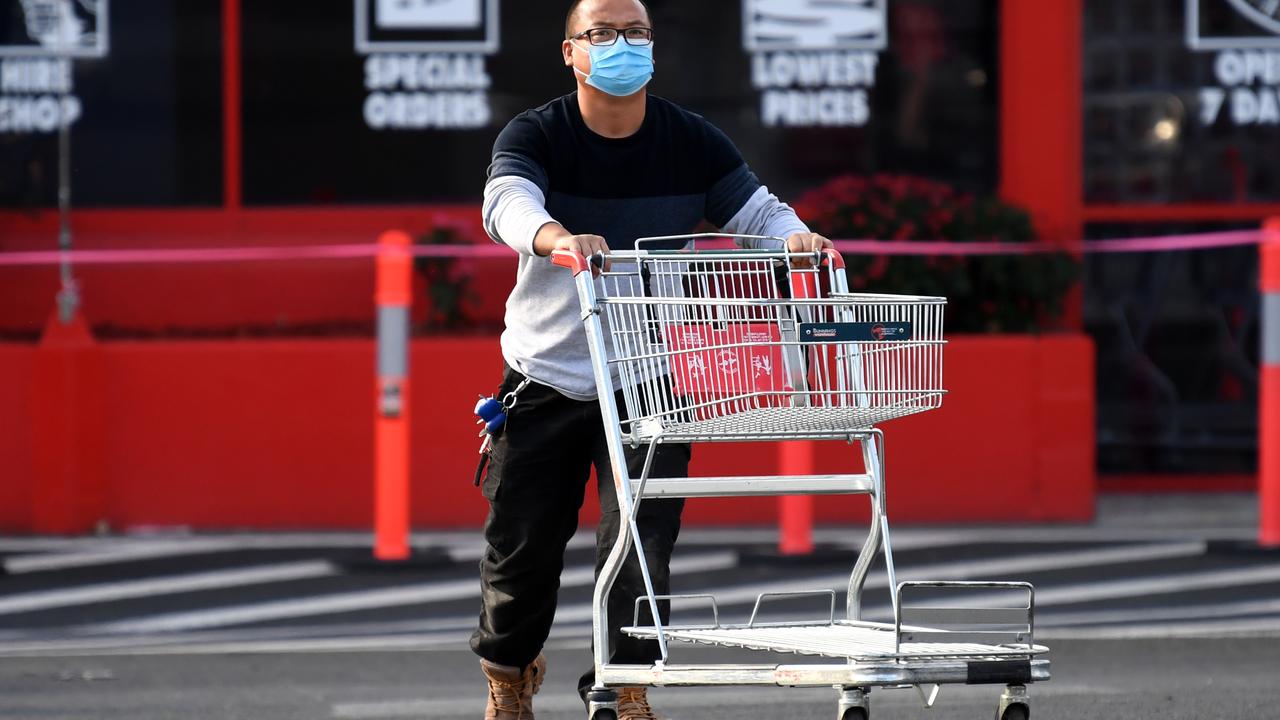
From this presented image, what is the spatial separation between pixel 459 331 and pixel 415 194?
4.19 feet

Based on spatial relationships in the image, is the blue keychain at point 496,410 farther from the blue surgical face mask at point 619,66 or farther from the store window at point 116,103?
the store window at point 116,103

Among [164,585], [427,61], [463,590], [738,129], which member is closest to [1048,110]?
[738,129]

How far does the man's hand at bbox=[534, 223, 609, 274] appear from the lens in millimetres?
4746

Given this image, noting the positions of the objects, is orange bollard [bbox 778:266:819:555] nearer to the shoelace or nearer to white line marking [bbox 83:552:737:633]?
white line marking [bbox 83:552:737:633]

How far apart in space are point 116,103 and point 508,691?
7.06 m

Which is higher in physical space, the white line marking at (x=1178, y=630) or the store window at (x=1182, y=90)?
the store window at (x=1182, y=90)

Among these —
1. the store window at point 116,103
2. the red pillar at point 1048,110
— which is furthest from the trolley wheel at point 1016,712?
the store window at point 116,103

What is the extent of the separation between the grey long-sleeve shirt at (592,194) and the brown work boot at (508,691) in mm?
839

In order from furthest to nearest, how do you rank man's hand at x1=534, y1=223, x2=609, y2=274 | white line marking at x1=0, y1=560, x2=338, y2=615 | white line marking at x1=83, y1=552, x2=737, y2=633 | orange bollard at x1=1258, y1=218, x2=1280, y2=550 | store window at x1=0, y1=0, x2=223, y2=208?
store window at x1=0, y1=0, x2=223, y2=208
orange bollard at x1=1258, y1=218, x2=1280, y2=550
white line marking at x1=0, y1=560, x2=338, y2=615
white line marking at x1=83, y1=552, x2=737, y2=633
man's hand at x1=534, y1=223, x2=609, y2=274

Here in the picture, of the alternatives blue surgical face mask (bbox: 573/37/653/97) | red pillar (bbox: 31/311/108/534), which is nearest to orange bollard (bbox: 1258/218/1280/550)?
blue surgical face mask (bbox: 573/37/653/97)

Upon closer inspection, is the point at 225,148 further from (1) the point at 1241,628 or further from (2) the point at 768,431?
(2) the point at 768,431

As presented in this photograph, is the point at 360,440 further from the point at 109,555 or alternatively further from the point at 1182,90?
the point at 1182,90

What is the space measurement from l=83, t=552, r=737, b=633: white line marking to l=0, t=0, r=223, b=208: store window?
3.75 metres

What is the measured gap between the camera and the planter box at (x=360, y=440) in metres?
10.2
